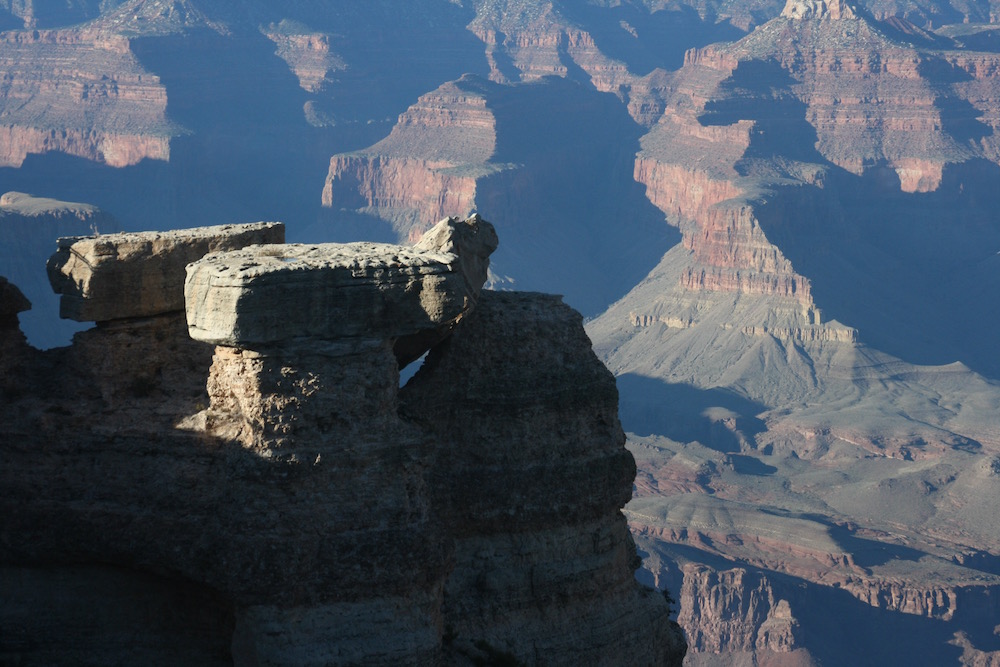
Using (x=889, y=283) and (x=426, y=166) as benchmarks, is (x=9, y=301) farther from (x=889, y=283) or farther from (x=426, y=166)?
(x=889, y=283)

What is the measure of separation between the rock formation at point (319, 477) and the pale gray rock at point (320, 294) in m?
0.03

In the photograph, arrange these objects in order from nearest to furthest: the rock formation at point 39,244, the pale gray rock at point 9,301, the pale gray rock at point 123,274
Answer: the pale gray rock at point 123,274
the pale gray rock at point 9,301
the rock formation at point 39,244

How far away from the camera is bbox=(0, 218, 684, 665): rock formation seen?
2095cm

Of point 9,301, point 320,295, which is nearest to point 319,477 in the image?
point 320,295

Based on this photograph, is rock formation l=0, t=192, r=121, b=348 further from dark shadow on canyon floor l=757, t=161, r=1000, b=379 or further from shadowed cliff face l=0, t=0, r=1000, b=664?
dark shadow on canyon floor l=757, t=161, r=1000, b=379

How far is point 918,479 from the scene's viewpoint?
121 m

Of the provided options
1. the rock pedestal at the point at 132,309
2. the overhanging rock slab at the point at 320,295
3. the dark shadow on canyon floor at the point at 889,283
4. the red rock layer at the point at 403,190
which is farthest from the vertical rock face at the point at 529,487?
the red rock layer at the point at 403,190

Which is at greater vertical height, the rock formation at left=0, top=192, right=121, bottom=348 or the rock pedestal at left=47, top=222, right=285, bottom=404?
the rock formation at left=0, top=192, right=121, bottom=348

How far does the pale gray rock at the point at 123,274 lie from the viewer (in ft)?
78.8

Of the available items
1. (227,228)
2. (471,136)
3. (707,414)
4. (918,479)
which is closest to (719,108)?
(471,136)

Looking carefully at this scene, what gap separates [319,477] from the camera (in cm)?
2097

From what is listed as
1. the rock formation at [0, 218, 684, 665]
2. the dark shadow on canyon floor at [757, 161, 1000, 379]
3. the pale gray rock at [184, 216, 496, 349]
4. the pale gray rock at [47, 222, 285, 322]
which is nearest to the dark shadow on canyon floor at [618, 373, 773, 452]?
the dark shadow on canyon floor at [757, 161, 1000, 379]

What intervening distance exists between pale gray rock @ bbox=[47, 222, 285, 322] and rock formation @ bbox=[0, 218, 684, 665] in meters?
0.05

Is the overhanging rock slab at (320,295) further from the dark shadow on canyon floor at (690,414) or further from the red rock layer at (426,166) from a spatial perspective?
the red rock layer at (426,166)
